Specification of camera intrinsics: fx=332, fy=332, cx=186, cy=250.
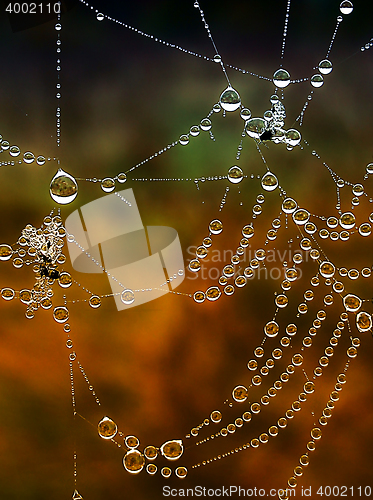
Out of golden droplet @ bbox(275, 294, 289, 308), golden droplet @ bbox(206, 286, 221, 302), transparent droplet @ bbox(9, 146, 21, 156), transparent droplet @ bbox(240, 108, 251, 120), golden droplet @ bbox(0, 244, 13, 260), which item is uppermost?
transparent droplet @ bbox(240, 108, 251, 120)

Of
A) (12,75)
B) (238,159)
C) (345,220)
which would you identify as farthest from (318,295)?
(12,75)

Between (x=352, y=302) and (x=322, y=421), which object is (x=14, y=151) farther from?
(x=322, y=421)

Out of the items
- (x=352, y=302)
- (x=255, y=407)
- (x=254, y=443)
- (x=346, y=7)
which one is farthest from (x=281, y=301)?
(x=346, y=7)

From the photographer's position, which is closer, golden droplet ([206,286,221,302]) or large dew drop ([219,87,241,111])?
large dew drop ([219,87,241,111])

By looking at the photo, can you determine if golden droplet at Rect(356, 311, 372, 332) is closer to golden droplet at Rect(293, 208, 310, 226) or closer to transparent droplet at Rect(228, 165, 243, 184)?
golden droplet at Rect(293, 208, 310, 226)

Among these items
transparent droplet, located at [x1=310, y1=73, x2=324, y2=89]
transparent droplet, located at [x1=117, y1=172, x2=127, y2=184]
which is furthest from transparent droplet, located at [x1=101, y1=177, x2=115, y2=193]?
transparent droplet, located at [x1=310, y1=73, x2=324, y2=89]

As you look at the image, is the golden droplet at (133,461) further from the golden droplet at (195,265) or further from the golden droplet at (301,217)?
the golden droplet at (301,217)
